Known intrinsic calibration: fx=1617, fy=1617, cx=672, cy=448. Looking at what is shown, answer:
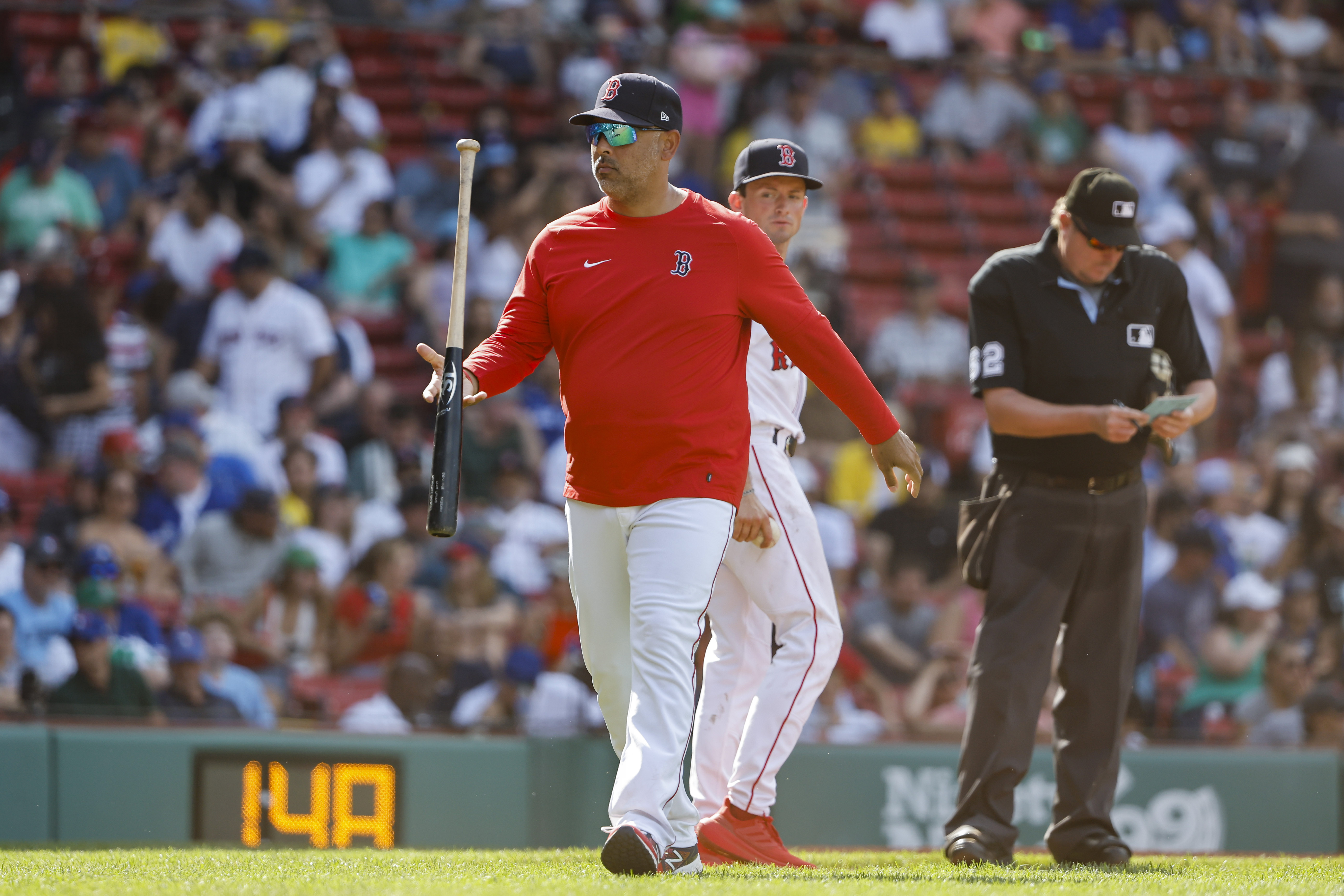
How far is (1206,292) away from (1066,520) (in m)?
7.32

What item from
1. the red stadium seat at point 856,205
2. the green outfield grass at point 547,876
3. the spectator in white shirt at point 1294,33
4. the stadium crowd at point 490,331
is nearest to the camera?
the green outfield grass at point 547,876

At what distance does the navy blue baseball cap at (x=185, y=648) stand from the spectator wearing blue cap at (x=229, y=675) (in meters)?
0.04

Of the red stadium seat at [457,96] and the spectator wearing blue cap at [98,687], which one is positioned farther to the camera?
the red stadium seat at [457,96]

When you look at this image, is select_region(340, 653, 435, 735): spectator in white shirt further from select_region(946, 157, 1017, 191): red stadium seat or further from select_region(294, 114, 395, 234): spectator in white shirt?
select_region(946, 157, 1017, 191): red stadium seat

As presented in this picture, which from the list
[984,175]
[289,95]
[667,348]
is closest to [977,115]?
[984,175]

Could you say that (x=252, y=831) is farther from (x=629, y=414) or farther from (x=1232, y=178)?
(x=1232, y=178)

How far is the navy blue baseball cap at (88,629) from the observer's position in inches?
302

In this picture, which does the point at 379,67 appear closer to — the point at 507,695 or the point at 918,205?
the point at 918,205

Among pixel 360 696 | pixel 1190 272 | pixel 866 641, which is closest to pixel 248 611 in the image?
pixel 360 696

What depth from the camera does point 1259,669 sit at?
9.32 m

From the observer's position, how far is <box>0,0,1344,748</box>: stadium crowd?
8500 millimetres

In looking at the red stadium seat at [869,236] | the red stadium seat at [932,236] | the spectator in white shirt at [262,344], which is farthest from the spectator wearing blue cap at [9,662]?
the red stadium seat at [932,236]

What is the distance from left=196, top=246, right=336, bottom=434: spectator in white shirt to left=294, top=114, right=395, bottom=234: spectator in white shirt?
0.96m

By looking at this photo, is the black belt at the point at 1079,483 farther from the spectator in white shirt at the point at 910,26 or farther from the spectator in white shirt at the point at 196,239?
the spectator in white shirt at the point at 910,26
